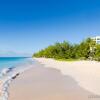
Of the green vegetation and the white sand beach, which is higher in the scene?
the green vegetation

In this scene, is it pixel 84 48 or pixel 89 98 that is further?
pixel 84 48

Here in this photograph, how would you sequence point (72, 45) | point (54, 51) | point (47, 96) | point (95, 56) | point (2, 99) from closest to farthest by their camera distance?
point (2, 99) < point (47, 96) < point (95, 56) < point (72, 45) < point (54, 51)

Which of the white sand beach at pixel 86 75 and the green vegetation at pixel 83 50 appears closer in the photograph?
the white sand beach at pixel 86 75

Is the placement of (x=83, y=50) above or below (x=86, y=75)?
above

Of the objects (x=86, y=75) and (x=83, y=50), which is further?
(x=83, y=50)

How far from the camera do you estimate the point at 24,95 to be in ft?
32.6

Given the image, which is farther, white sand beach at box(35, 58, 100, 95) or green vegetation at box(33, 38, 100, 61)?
green vegetation at box(33, 38, 100, 61)

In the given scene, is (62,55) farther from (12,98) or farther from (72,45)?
(12,98)

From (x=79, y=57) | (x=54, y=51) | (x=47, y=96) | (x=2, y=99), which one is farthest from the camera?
(x=54, y=51)

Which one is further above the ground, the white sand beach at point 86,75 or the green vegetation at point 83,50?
the green vegetation at point 83,50

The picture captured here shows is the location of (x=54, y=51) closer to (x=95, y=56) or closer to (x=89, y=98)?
(x=95, y=56)

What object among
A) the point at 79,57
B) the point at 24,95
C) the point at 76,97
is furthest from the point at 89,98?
the point at 79,57

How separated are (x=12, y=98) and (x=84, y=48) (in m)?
56.1

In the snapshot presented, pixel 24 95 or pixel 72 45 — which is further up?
pixel 72 45
